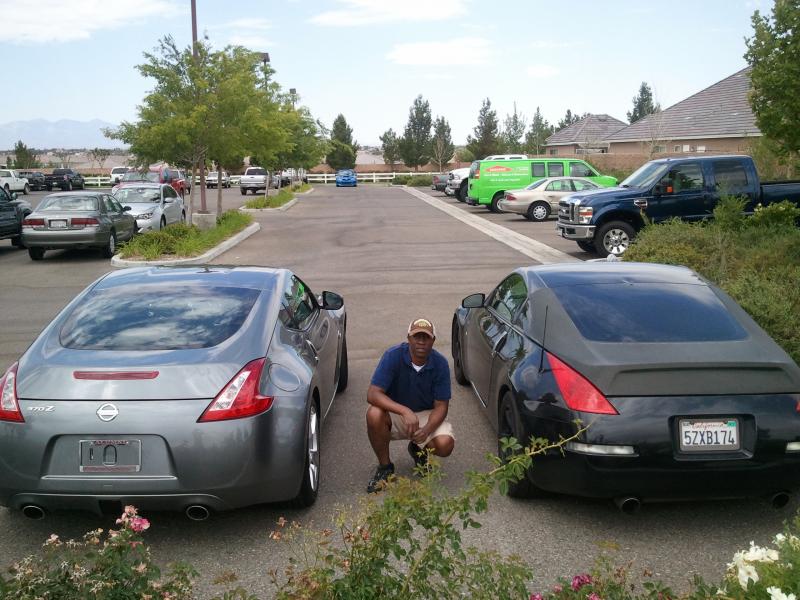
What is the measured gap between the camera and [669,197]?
1628cm

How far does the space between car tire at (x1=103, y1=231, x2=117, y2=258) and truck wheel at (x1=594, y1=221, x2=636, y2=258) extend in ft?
34.4

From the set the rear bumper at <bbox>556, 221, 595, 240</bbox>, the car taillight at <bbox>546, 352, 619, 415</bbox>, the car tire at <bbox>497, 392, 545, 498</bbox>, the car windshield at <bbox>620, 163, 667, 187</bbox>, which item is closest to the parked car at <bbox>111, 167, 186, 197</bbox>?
the rear bumper at <bbox>556, 221, 595, 240</bbox>

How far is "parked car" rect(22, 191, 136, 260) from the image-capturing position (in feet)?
56.2

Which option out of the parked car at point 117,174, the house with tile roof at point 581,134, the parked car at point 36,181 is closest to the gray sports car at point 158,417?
the parked car at point 36,181

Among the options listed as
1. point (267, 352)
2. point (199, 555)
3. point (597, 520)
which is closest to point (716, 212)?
point (597, 520)

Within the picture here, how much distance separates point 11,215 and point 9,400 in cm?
1664

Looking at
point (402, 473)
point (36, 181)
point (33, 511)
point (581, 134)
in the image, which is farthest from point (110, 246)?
point (581, 134)

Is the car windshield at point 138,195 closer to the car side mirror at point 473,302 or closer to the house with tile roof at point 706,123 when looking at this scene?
the car side mirror at point 473,302

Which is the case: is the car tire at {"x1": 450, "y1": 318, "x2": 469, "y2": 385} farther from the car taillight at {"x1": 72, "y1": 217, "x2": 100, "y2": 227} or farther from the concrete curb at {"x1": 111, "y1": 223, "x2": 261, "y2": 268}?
the car taillight at {"x1": 72, "y1": 217, "x2": 100, "y2": 227}

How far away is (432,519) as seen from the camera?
2.91m

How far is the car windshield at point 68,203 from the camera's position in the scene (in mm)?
17703

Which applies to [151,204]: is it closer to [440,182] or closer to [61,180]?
[440,182]

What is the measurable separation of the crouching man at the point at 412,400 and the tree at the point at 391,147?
89.2m

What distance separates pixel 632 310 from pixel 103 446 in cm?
329
